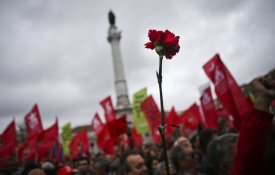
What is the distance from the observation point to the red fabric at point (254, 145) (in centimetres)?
130

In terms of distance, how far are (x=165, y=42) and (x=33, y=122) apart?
9.03 metres

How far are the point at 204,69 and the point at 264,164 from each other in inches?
172

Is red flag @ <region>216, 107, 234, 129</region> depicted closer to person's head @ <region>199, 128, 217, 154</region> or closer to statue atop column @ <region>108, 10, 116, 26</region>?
person's head @ <region>199, 128, 217, 154</region>

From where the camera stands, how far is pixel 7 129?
8977 millimetres

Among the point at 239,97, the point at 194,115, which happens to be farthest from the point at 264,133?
the point at 194,115

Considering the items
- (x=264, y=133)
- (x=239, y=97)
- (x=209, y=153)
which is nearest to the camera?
(x=264, y=133)

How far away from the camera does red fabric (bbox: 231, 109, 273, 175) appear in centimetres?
130

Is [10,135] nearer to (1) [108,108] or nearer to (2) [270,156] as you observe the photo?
(1) [108,108]

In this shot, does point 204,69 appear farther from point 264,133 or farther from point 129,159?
point 264,133

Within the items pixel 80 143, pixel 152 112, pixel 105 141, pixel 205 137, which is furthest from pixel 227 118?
pixel 80 143

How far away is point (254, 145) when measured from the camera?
1298 mm

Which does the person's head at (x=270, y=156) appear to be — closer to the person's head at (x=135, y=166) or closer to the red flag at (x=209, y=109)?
the person's head at (x=135, y=166)

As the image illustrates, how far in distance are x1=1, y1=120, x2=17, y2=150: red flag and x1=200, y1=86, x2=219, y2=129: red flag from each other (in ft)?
20.0

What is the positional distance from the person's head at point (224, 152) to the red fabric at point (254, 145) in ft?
2.43
